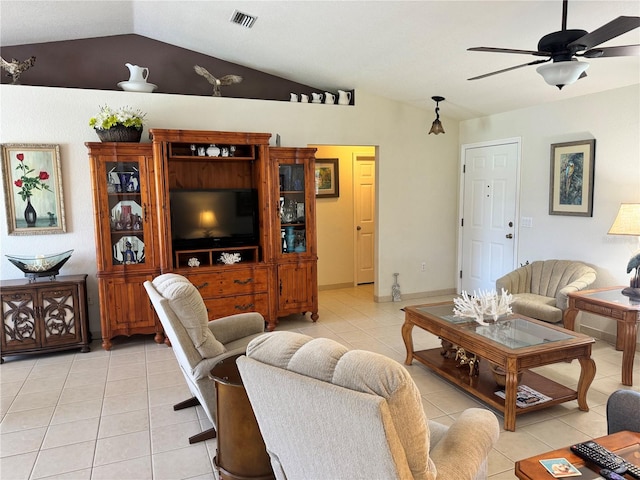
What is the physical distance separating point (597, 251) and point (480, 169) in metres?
1.92

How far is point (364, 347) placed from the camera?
14.0 ft

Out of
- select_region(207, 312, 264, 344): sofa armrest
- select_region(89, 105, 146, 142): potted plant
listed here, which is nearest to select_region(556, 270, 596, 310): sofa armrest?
select_region(207, 312, 264, 344): sofa armrest

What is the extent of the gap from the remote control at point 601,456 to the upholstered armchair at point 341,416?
1.24ft

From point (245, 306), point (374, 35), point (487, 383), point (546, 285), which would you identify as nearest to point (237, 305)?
point (245, 306)

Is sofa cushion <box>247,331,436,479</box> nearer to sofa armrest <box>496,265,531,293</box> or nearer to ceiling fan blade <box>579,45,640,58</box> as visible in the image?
ceiling fan blade <box>579,45,640,58</box>

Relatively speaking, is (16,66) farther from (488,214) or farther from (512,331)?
(488,214)

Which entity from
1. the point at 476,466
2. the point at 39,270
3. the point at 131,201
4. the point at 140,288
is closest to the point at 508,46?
the point at 476,466

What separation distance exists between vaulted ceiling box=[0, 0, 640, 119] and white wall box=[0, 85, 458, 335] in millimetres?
497

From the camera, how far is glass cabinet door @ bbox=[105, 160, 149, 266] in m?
4.29

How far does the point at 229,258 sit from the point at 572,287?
3388 mm

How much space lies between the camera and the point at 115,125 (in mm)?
4152

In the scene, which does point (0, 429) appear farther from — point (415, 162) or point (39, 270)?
point (415, 162)

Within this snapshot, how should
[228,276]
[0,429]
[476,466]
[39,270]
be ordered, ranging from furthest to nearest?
[228,276], [39,270], [0,429], [476,466]

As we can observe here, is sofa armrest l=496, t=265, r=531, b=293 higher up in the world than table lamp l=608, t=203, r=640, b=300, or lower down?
lower down
